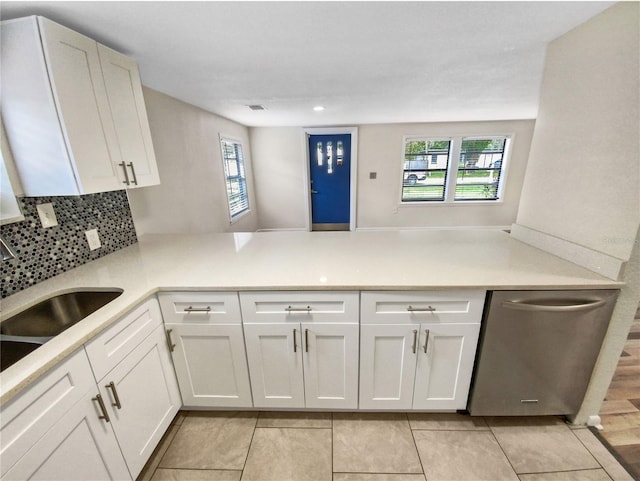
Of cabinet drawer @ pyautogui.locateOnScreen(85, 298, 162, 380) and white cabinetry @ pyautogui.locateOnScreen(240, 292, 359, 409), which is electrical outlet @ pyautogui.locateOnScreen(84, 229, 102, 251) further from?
white cabinetry @ pyautogui.locateOnScreen(240, 292, 359, 409)

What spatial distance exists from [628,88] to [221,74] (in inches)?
94.0

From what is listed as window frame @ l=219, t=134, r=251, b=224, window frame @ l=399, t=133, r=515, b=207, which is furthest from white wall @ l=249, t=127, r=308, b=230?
window frame @ l=399, t=133, r=515, b=207

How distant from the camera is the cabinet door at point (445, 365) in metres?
1.34

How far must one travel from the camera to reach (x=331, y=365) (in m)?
1.43

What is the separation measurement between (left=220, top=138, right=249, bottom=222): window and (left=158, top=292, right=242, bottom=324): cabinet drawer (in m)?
2.93

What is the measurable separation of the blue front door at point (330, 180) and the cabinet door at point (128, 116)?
3879mm

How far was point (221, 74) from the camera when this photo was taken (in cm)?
202

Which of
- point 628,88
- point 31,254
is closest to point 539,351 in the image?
point 628,88

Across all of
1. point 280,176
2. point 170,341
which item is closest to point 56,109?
point 170,341

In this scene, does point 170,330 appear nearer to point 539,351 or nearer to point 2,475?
point 2,475

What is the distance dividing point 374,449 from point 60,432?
1376mm

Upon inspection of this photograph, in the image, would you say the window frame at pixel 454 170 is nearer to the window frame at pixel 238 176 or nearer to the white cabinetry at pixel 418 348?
the window frame at pixel 238 176

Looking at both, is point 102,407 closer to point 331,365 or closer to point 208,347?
point 208,347

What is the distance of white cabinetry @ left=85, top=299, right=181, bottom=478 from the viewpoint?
1.04 m
